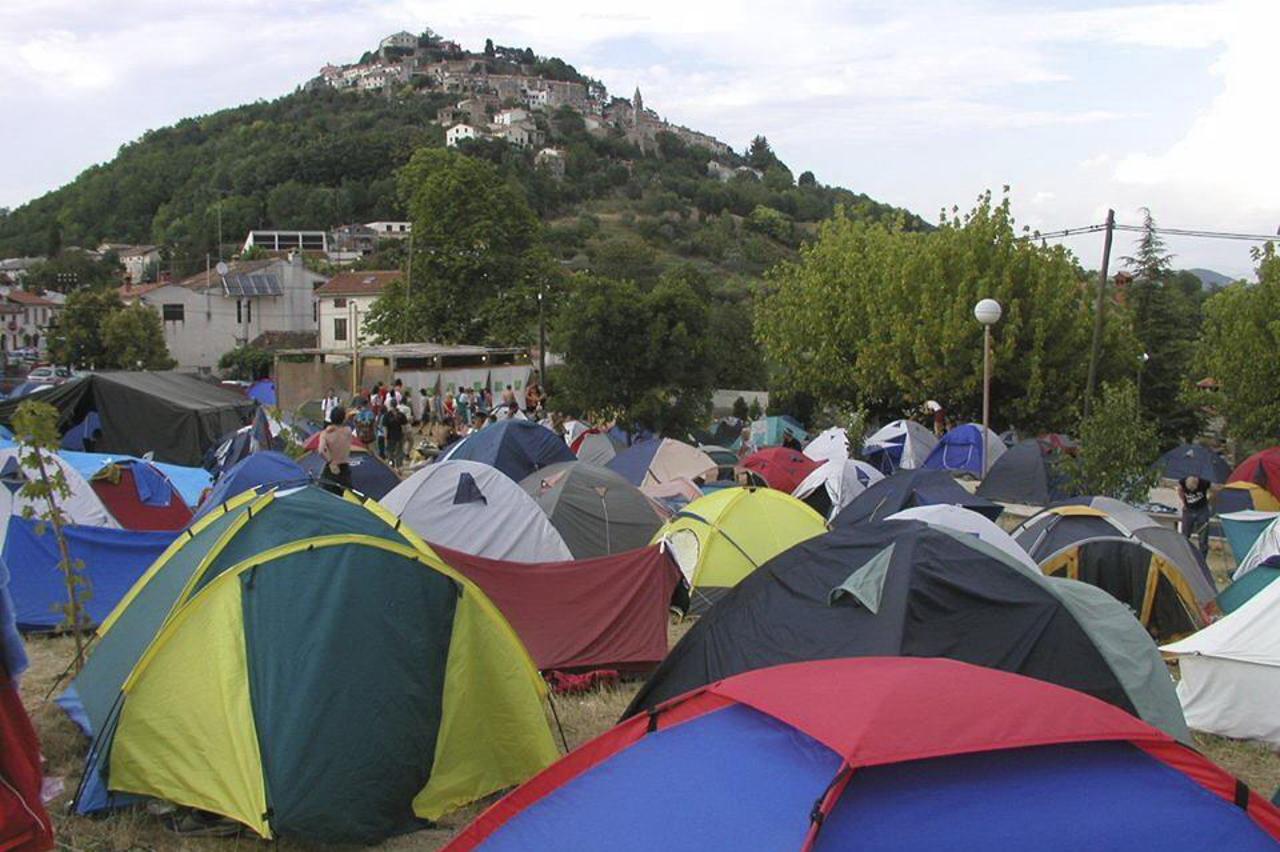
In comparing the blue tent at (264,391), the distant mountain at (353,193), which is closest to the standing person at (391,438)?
the blue tent at (264,391)

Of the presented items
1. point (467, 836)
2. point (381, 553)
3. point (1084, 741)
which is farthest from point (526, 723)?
point (1084, 741)

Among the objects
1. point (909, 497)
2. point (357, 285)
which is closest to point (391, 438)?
point (909, 497)

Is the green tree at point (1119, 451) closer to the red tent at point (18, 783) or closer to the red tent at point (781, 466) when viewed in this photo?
the red tent at point (781, 466)

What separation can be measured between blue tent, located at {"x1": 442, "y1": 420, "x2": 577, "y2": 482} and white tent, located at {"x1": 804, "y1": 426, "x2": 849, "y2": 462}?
6.48 metres

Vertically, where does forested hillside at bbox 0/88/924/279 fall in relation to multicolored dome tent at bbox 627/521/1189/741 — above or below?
above

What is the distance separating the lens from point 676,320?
20.9 meters

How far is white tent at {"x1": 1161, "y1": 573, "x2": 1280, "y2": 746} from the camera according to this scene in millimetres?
7418

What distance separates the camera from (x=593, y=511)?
10812 millimetres

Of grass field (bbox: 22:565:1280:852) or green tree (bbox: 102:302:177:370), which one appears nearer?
grass field (bbox: 22:565:1280:852)

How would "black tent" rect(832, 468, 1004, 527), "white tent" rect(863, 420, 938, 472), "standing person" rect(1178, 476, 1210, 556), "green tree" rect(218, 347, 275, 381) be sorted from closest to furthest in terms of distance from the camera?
"black tent" rect(832, 468, 1004, 527)
"standing person" rect(1178, 476, 1210, 556)
"white tent" rect(863, 420, 938, 472)
"green tree" rect(218, 347, 275, 381)

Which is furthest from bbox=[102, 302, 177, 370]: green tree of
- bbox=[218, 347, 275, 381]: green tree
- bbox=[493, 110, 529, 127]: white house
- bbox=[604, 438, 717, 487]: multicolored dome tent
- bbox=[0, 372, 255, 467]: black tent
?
bbox=[493, 110, 529, 127]: white house

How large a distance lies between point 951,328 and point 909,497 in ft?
39.7

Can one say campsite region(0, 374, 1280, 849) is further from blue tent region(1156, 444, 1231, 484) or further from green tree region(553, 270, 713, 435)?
blue tent region(1156, 444, 1231, 484)

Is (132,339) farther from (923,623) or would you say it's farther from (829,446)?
(923,623)
